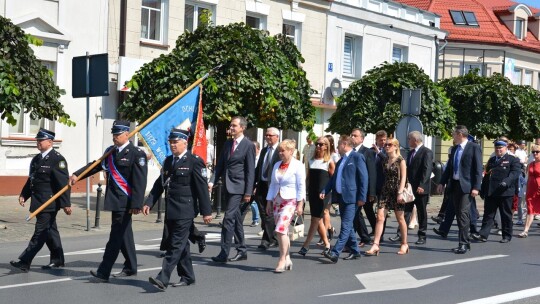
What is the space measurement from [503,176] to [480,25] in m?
33.6

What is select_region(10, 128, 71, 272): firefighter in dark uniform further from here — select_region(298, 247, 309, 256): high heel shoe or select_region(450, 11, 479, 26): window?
select_region(450, 11, 479, 26): window

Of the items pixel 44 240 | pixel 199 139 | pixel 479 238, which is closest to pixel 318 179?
pixel 199 139

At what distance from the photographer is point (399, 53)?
1458 inches

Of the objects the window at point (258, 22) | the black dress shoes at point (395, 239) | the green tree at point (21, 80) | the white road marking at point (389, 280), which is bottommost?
the black dress shoes at point (395, 239)

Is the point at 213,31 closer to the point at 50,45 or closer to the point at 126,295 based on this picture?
the point at 50,45

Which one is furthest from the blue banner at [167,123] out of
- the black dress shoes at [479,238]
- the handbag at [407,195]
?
the black dress shoes at [479,238]

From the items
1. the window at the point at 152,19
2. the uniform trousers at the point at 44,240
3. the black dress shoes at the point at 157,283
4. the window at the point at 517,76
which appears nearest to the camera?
the black dress shoes at the point at 157,283

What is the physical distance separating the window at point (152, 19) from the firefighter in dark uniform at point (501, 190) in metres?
12.5

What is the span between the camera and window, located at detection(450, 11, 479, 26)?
47.9 m

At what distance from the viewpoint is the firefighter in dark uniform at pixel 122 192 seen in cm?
1009

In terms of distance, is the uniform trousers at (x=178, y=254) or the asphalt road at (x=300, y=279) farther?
the uniform trousers at (x=178, y=254)

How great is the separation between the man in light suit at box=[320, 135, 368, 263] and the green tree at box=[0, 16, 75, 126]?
5200mm

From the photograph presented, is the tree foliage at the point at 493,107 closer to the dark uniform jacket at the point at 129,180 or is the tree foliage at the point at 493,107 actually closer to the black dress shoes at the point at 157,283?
the dark uniform jacket at the point at 129,180

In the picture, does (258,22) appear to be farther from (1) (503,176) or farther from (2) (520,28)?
(2) (520,28)
